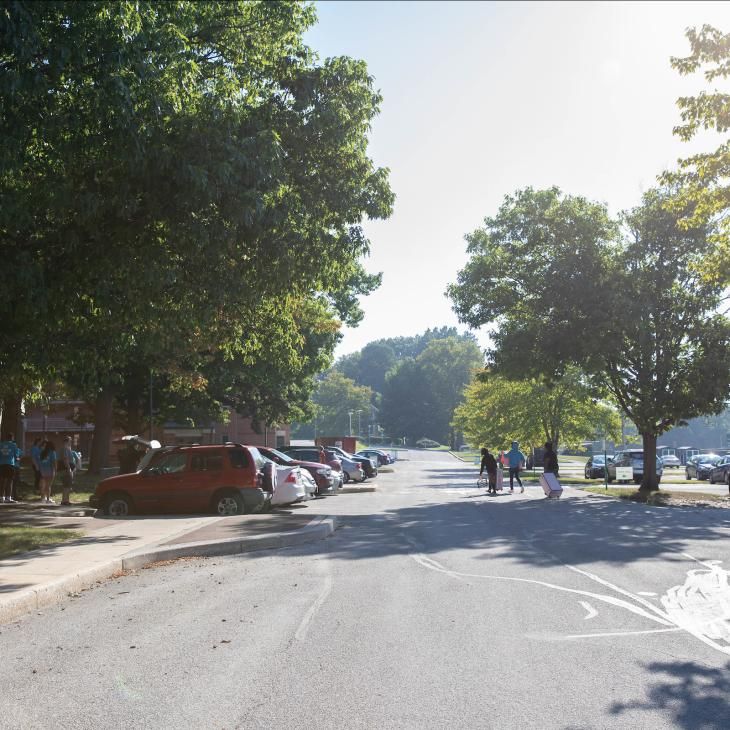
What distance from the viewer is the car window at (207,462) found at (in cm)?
1917

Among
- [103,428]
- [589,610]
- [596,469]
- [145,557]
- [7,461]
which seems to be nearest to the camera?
[589,610]

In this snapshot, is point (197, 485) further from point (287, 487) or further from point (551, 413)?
point (551, 413)

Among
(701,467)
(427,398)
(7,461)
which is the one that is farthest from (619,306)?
(427,398)

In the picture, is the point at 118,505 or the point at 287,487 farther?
the point at 287,487

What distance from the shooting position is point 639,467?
42.0 m

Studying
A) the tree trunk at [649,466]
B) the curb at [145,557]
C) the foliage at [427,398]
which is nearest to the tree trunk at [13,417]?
the curb at [145,557]

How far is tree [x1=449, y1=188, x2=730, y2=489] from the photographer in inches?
1137

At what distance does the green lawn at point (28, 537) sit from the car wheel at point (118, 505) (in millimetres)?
3661

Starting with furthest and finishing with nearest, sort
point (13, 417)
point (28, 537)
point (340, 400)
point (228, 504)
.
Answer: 1. point (340, 400)
2. point (13, 417)
3. point (228, 504)
4. point (28, 537)

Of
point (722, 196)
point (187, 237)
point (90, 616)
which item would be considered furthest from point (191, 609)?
point (722, 196)

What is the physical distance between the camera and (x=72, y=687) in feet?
18.9

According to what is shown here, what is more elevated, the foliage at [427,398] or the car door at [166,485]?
the foliage at [427,398]

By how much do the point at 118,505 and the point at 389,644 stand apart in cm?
1389

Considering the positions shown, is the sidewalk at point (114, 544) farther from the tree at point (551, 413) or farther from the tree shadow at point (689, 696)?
the tree at point (551, 413)
